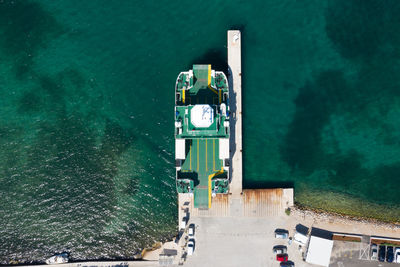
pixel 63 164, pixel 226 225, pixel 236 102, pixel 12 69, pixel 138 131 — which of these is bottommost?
pixel 226 225

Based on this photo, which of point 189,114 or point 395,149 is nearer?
point 189,114

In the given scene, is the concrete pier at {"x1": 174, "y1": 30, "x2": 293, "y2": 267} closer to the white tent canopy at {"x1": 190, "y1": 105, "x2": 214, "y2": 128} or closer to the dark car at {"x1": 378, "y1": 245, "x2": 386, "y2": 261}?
the white tent canopy at {"x1": 190, "y1": 105, "x2": 214, "y2": 128}

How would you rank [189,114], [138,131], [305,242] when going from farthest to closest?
[138,131]
[305,242]
[189,114]

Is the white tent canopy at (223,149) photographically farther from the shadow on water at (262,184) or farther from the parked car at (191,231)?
the parked car at (191,231)

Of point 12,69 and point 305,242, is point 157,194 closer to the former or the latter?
point 305,242

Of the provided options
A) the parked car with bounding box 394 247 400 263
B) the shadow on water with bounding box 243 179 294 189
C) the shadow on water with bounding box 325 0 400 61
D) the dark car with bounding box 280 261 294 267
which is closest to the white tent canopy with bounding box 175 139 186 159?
the shadow on water with bounding box 243 179 294 189

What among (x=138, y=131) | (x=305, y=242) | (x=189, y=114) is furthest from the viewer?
(x=138, y=131)

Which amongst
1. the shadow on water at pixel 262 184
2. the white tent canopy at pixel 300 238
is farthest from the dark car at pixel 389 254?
the shadow on water at pixel 262 184

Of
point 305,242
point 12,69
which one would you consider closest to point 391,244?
point 305,242
